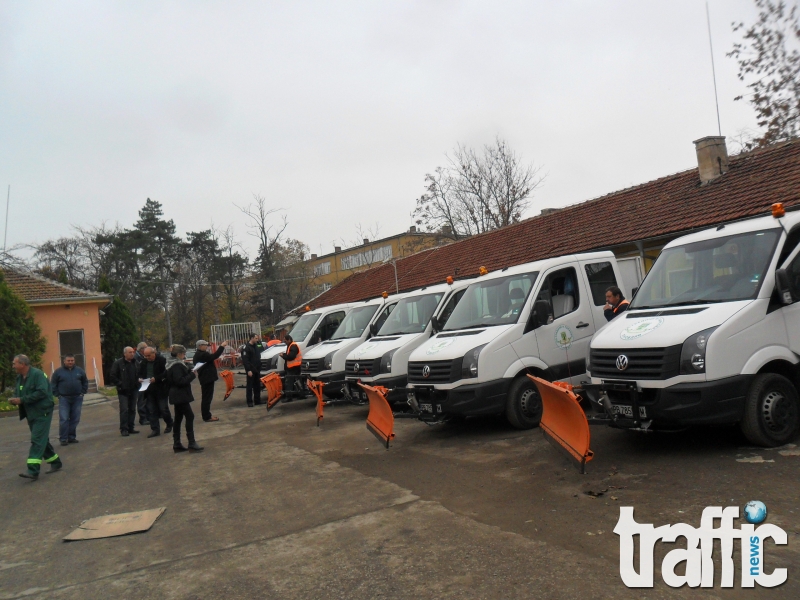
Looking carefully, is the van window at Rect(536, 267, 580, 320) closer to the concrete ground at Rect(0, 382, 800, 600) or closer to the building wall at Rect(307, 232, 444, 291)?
the concrete ground at Rect(0, 382, 800, 600)

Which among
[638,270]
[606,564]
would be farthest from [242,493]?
[638,270]

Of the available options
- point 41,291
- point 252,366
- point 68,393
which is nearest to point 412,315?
point 252,366

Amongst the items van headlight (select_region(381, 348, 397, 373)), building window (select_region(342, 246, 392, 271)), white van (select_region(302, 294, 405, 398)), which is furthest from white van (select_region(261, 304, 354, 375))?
building window (select_region(342, 246, 392, 271))

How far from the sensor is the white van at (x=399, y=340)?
1150cm

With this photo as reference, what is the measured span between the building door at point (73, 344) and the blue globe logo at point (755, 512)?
2646cm

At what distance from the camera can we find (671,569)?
4.37 m

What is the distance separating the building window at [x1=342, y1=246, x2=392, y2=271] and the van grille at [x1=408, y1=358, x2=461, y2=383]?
54.7 meters

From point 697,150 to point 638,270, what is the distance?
23.1 feet

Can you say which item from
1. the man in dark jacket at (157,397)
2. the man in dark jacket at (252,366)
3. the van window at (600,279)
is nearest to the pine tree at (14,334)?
the man in dark jacket at (252,366)

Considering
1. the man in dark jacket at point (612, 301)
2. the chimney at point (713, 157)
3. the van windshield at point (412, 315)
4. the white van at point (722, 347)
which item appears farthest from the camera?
the chimney at point (713, 157)

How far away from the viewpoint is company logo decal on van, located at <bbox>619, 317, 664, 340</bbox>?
7.16 m

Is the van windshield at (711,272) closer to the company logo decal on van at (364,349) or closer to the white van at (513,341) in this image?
the white van at (513,341)

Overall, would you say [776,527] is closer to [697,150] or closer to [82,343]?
[697,150]

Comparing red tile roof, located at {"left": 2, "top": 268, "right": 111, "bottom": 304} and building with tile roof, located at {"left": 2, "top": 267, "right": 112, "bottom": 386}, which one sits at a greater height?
red tile roof, located at {"left": 2, "top": 268, "right": 111, "bottom": 304}
